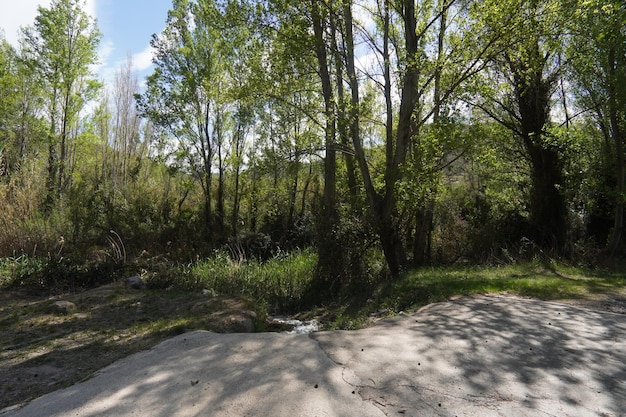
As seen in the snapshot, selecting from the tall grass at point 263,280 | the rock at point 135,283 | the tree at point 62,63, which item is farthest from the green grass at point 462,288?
the tree at point 62,63

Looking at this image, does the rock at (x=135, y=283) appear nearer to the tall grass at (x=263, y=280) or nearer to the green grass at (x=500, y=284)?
the tall grass at (x=263, y=280)

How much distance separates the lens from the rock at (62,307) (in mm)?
7074

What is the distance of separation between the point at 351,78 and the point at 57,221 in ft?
31.0

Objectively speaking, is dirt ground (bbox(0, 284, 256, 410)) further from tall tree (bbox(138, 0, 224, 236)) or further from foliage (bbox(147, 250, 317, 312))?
tall tree (bbox(138, 0, 224, 236))

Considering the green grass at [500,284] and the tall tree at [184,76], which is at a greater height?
the tall tree at [184,76]

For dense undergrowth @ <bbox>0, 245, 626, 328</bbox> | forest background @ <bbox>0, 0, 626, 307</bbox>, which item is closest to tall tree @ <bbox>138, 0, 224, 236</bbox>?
forest background @ <bbox>0, 0, 626, 307</bbox>

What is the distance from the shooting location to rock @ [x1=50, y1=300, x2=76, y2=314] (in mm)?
7074

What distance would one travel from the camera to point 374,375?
12.2 feet

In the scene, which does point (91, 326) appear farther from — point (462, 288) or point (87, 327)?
point (462, 288)

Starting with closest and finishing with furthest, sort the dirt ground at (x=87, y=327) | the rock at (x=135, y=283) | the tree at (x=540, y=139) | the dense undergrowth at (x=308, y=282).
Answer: the dirt ground at (x=87, y=327) < the dense undergrowth at (x=308, y=282) < the rock at (x=135, y=283) < the tree at (x=540, y=139)

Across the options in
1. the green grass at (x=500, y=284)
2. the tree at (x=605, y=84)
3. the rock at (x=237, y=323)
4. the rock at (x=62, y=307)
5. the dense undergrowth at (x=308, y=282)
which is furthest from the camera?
the tree at (x=605, y=84)

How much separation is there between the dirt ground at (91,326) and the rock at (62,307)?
0.19 feet

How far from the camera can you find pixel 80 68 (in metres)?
19.0

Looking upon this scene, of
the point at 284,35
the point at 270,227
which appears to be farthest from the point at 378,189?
the point at 270,227
